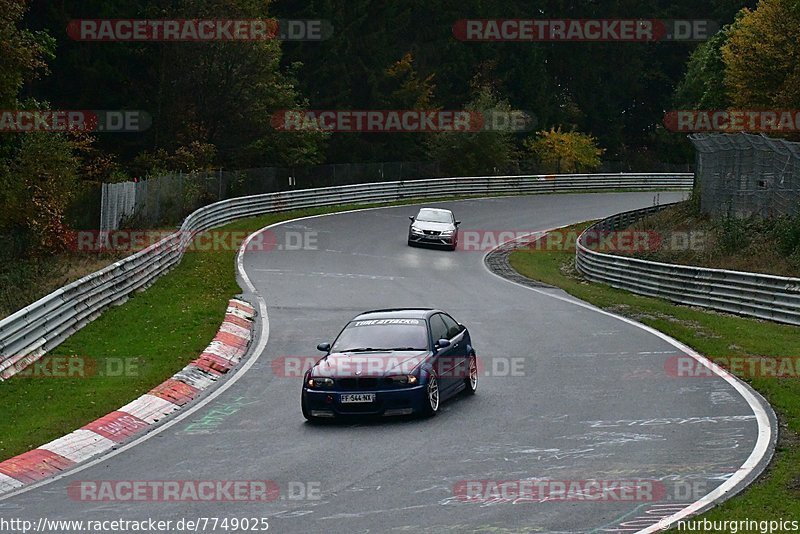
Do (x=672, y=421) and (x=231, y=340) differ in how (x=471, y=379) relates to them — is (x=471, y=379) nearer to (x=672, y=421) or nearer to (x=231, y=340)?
(x=672, y=421)

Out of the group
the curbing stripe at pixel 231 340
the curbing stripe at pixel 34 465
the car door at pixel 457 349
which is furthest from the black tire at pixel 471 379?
the curbing stripe at pixel 34 465

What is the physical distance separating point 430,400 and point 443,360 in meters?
1.00

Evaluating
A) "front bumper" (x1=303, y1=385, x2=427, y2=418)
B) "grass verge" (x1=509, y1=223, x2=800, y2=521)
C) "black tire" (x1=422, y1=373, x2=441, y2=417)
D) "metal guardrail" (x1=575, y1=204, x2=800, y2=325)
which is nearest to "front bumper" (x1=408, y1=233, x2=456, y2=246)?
"grass verge" (x1=509, y1=223, x2=800, y2=521)

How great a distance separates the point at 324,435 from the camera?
47.3 ft

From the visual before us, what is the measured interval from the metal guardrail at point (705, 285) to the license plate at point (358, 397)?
11.7 meters

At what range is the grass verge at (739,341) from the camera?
34.2 ft

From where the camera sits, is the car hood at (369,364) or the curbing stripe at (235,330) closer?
the car hood at (369,364)

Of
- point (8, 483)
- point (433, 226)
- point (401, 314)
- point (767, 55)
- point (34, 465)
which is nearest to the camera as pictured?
point (8, 483)

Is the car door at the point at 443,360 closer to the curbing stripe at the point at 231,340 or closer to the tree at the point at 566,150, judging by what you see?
the curbing stripe at the point at 231,340

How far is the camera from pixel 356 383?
15.1 m

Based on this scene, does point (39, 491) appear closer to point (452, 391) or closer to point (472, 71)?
point (452, 391)

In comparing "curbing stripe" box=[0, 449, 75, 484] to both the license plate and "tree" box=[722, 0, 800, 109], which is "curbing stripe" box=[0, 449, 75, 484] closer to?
the license plate

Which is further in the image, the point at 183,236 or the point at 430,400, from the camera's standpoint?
the point at 183,236

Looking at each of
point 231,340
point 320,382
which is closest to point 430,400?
point 320,382
